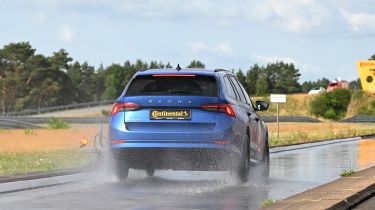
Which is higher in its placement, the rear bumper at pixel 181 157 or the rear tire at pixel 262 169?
the rear bumper at pixel 181 157

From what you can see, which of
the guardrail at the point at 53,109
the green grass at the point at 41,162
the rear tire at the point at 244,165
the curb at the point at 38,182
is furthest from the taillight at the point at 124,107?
the guardrail at the point at 53,109

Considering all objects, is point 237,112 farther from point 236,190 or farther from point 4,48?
point 4,48

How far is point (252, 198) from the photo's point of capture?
43.3ft

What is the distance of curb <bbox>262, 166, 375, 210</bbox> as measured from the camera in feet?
36.6

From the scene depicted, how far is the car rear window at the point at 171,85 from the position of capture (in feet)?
50.3

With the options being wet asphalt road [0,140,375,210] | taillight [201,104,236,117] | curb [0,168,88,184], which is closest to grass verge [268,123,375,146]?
curb [0,168,88,184]

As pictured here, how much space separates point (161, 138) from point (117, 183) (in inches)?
51.4

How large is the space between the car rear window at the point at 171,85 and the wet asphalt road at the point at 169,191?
4.95 feet

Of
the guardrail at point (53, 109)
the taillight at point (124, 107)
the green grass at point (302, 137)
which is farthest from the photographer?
the guardrail at point (53, 109)

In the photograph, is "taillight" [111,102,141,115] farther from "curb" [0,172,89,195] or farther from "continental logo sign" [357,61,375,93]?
"continental logo sign" [357,61,375,93]

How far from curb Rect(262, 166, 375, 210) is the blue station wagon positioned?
1.80 m

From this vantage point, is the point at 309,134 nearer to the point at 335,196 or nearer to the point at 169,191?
the point at 169,191

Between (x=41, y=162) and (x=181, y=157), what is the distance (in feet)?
25.7

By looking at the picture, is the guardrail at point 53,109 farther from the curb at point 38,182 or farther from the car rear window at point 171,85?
the car rear window at point 171,85
